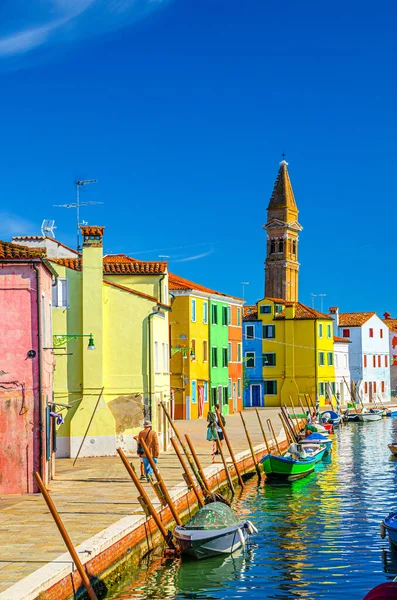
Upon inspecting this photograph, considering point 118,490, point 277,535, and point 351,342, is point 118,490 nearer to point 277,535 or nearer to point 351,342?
point 277,535

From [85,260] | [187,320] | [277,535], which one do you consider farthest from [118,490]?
[187,320]

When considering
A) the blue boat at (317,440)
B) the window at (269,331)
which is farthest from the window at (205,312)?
the blue boat at (317,440)

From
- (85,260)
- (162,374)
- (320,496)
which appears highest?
(85,260)

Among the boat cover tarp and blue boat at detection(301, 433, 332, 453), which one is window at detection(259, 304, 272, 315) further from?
the boat cover tarp

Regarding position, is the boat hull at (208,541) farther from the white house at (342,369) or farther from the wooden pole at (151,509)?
the white house at (342,369)

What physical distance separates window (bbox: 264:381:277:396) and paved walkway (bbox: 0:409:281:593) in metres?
41.9

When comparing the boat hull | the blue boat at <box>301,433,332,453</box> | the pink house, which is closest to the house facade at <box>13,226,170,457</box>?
the pink house

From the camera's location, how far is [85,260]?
107 ft

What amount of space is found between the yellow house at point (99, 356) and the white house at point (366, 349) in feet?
184

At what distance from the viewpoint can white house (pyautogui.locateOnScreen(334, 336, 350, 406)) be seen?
8121cm

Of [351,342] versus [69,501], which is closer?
[69,501]

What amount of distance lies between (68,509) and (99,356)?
12.0 m

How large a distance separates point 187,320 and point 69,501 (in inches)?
1441

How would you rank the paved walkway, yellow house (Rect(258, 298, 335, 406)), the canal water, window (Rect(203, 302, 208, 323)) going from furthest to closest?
1. yellow house (Rect(258, 298, 335, 406))
2. window (Rect(203, 302, 208, 323))
3. the canal water
4. the paved walkway
